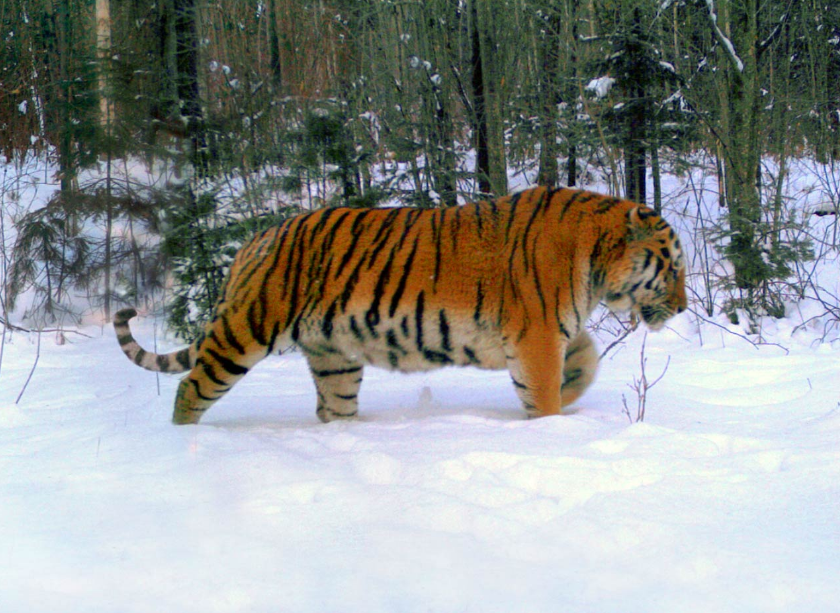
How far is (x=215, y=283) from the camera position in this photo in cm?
606

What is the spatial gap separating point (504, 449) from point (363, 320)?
113cm

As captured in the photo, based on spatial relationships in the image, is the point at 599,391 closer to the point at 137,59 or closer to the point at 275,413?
the point at 275,413

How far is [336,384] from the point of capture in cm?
425

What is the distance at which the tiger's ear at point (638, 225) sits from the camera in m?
4.03

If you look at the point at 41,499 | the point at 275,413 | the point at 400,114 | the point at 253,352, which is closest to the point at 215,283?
the point at 275,413

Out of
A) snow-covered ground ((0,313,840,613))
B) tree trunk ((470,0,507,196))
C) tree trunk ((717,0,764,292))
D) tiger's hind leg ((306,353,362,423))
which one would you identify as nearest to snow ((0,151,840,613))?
snow-covered ground ((0,313,840,613))

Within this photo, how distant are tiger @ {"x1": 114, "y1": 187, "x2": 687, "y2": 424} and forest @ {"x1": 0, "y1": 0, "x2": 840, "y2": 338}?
3.18ft

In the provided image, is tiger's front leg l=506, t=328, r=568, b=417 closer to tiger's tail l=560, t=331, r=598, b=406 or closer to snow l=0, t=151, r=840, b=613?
snow l=0, t=151, r=840, b=613

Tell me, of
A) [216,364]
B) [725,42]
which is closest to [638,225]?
[216,364]

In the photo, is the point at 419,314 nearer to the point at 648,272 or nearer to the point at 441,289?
the point at 441,289

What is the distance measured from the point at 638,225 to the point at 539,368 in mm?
907

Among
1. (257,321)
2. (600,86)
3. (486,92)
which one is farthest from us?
(600,86)

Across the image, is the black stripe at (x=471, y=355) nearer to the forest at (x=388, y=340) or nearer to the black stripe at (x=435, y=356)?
the black stripe at (x=435, y=356)

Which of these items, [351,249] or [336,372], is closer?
[351,249]
